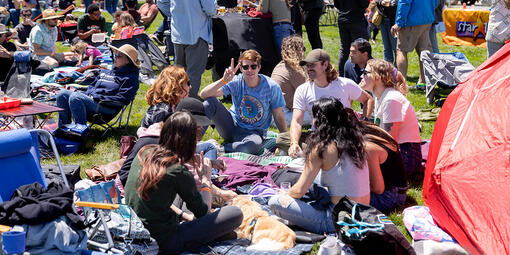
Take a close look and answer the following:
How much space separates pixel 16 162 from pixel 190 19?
3.82 meters

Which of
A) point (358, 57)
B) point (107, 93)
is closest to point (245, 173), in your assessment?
point (107, 93)

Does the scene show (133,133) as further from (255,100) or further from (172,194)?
(172,194)

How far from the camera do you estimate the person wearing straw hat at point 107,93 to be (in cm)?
704

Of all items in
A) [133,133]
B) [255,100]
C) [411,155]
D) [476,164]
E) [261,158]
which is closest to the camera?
[476,164]

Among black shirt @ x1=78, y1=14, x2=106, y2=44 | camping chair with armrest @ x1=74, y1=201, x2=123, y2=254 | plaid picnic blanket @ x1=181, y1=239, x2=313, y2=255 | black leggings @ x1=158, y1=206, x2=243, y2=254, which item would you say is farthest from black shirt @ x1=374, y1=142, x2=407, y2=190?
black shirt @ x1=78, y1=14, x2=106, y2=44

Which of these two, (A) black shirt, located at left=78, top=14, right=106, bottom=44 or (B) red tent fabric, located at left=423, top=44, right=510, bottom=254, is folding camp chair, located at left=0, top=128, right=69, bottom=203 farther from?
(A) black shirt, located at left=78, top=14, right=106, bottom=44

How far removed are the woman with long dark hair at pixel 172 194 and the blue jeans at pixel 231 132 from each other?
80.5 inches

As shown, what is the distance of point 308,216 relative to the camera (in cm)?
471

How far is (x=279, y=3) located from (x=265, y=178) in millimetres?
3890

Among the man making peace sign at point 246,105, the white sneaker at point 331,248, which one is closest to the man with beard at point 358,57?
the man making peace sign at point 246,105

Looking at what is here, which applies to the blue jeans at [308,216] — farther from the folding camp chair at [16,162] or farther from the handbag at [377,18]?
the handbag at [377,18]

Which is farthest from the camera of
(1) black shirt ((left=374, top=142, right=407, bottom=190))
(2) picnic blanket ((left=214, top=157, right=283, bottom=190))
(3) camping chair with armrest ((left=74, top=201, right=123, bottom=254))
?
(2) picnic blanket ((left=214, top=157, right=283, bottom=190))

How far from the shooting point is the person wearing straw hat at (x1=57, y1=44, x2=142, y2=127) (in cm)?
704

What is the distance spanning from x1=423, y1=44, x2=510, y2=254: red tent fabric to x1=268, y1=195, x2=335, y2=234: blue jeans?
0.82 m
